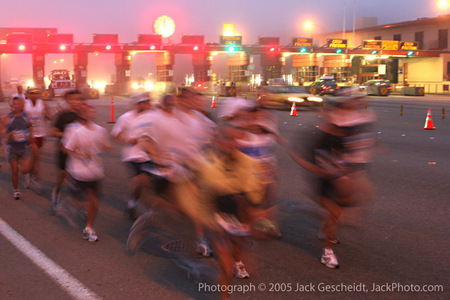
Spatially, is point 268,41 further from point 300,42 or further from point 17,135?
point 17,135

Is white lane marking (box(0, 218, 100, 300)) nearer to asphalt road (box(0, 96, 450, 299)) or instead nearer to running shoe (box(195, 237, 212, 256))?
asphalt road (box(0, 96, 450, 299))

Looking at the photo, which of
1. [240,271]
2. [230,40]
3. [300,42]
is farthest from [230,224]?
[300,42]

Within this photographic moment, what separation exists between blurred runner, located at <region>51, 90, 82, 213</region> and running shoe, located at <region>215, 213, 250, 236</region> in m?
3.07

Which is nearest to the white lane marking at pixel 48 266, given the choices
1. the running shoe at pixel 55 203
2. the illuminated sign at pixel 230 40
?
the running shoe at pixel 55 203

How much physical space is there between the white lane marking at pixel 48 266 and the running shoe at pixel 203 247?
1337 mm

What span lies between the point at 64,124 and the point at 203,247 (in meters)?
2.78

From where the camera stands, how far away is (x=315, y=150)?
526 centimetres

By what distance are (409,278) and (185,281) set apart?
213 centimetres

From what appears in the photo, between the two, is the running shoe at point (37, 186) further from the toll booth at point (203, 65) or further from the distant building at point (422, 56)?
the distant building at point (422, 56)

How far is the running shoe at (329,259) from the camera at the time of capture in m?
5.13

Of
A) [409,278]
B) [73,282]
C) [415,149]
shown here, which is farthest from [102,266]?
[415,149]

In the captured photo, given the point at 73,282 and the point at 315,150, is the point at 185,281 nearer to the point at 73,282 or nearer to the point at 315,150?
the point at 73,282

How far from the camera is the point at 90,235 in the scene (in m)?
6.11

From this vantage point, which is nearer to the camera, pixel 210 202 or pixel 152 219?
pixel 210 202
